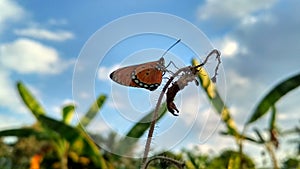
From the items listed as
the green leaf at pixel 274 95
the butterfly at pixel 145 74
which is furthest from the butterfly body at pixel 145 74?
the green leaf at pixel 274 95

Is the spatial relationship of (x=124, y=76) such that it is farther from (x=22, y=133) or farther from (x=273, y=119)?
(x=22, y=133)

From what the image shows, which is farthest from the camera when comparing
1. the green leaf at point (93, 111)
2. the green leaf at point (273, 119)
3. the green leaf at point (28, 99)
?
the green leaf at point (28, 99)

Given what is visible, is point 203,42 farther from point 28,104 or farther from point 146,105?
point 28,104

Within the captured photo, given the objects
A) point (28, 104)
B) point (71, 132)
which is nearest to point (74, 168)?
point (28, 104)

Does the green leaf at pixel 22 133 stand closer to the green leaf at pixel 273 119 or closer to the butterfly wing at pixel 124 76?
the green leaf at pixel 273 119

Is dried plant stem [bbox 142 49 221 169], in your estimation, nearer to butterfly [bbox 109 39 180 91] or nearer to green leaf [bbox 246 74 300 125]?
butterfly [bbox 109 39 180 91]

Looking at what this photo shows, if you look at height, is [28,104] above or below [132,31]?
above

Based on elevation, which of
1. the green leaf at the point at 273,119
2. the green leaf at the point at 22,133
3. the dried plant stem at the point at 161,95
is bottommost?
the dried plant stem at the point at 161,95
